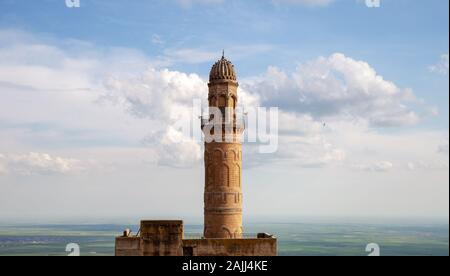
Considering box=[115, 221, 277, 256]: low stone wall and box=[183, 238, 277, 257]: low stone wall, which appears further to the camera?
box=[183, 238, 277, 257]: low stone wall

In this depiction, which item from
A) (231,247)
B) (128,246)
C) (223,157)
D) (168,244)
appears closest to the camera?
(168,244)

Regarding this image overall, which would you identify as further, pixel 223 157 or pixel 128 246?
pixel 223 157

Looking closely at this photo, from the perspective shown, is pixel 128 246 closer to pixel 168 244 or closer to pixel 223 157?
pixel 168 244

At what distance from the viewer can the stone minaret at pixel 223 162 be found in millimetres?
51000

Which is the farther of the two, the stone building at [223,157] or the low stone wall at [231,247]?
the stone building at [223,157]

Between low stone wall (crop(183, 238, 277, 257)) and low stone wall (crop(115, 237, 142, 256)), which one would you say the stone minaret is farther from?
low stone wall (crop(115, 237, 142, 256))

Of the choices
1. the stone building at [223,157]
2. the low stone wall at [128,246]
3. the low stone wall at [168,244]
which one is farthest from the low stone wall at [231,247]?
the stone building at [223,157]

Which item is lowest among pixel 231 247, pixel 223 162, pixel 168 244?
pixel 231 247

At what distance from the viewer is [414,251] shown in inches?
7520

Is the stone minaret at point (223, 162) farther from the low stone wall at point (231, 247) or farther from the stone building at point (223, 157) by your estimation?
the low stone wall at point (231, 247)

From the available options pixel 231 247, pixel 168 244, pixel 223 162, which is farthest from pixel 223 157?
pixel 168 244

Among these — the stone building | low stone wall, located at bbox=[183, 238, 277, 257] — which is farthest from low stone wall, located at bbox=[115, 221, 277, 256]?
the stone building

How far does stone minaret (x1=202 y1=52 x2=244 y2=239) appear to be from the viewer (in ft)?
167

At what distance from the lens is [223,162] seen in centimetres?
5122
